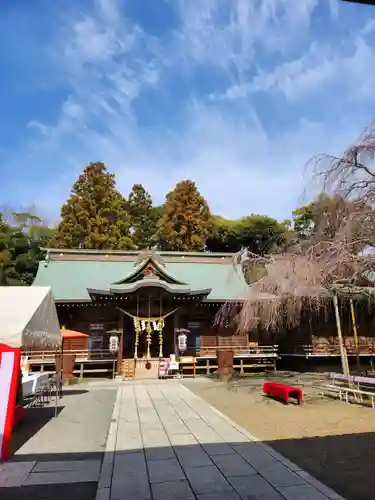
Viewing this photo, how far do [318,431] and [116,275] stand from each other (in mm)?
17741

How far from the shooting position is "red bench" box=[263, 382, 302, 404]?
10172 mm

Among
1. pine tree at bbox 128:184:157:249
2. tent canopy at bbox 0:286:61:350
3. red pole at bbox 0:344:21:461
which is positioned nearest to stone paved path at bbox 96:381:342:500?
red pole at bbox 0:344:21:461

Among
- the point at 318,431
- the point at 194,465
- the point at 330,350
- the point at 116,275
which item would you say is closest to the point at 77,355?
the point at 116,275

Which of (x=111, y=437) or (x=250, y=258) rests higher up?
(x=250, y=258)

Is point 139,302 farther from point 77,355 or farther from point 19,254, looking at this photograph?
point 19,254

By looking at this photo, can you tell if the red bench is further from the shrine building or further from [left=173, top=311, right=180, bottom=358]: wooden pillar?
[left=173, top=311, right=180, bottom=358]: wooden pillar

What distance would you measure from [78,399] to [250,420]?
20.5ft

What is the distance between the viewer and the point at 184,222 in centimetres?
3706

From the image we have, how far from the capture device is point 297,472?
4688 mm

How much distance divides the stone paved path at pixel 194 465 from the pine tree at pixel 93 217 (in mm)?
26568

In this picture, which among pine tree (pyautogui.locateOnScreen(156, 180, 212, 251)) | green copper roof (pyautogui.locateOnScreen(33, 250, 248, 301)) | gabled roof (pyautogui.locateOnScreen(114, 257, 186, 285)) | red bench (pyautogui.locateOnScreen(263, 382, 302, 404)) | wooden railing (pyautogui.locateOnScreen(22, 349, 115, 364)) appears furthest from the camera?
pine tree (pyautogui.locateOnScreen(156, 180, 212, 251))

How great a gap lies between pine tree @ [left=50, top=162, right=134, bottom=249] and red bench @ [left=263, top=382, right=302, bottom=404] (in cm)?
2453

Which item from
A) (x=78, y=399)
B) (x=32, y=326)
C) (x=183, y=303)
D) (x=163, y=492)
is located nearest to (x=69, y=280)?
(x=183, y=303)

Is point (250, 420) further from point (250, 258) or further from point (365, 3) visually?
point (365, 3)
